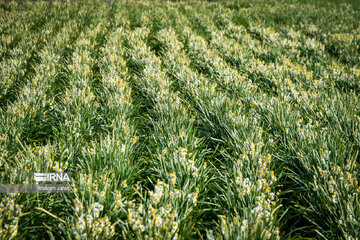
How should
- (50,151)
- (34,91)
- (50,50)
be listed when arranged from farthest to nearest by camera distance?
(50,50), (34,91), (50,151)

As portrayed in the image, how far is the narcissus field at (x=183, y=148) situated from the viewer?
5.76 ft

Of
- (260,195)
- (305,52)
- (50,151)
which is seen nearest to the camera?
(260,195)

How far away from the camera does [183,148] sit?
2400mm

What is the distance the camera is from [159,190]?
1856 mm

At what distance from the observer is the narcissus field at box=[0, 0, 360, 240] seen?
1757 mm

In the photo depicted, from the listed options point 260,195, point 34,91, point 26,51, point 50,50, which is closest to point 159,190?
point 260,195

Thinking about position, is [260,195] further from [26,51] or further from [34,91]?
[26,51]

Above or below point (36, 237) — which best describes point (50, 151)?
above

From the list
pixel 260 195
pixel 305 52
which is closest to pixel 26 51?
pixel 260 195

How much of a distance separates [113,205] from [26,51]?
527 cm

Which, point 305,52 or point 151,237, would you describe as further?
point 305,52

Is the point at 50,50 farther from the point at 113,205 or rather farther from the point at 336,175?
the point at 336,175

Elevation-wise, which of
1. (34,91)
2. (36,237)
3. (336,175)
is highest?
(34,91)

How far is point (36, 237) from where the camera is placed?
182 cm
